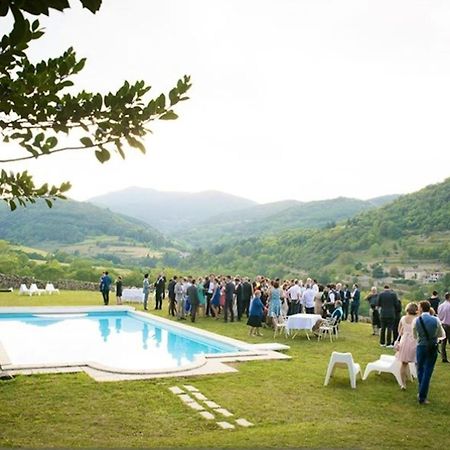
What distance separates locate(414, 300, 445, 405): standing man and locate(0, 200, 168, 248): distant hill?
111397 millimetres

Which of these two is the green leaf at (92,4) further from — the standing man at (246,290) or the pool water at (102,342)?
the standing man at (246,290)

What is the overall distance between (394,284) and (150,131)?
188 ft

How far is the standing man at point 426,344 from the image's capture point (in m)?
8.06

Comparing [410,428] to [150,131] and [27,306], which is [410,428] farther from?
[27,306]

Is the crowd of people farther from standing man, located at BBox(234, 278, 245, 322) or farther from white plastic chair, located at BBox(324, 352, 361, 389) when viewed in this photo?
white plastic chair, located at BBox(324, 352, 361, 389)

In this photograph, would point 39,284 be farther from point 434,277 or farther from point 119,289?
point 434,277

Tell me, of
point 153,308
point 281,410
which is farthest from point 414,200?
point 281,410

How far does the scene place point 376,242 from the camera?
65.4 meters

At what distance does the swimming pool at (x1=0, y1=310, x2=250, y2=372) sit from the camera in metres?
13.5

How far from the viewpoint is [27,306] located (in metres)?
22.1

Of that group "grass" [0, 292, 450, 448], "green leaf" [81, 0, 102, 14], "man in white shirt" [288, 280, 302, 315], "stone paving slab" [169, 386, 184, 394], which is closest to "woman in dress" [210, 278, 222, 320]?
"man in white shirt" [288, 280, 302, 315]

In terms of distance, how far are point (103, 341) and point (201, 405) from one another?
942 cm

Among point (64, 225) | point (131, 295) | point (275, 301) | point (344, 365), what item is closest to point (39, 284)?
point (131, 295)

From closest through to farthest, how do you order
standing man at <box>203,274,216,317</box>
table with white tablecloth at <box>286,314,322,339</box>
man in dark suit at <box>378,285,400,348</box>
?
1. man in dark suit at <box>378,285,400,348</box>
2. table with white tablecloth at <box>286,314,322,339</box>
3. standing man at <box>203,274,216,317</box>
